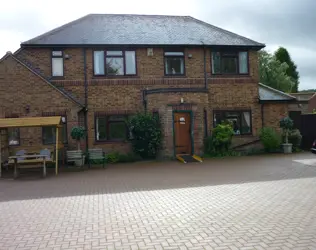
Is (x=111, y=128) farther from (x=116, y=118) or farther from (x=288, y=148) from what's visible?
(x=288, y=148)

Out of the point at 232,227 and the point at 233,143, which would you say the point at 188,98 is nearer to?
the point at 233,143

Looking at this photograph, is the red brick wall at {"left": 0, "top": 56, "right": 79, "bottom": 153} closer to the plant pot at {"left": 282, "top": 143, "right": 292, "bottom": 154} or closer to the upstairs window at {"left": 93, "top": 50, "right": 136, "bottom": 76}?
the upstairs window at {"left": 93, "top": 50, "right": 136, "bottom": 76}

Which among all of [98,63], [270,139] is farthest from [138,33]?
[270,139]

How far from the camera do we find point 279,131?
753 inches

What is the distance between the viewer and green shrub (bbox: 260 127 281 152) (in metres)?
17.8

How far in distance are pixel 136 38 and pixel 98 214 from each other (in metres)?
13.2

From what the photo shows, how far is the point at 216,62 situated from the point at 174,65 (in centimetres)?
243

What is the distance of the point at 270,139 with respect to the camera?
17750mm

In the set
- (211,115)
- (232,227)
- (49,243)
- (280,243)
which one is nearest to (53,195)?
(49,243)

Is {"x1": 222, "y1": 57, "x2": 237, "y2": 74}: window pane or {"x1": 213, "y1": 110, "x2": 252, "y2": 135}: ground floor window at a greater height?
{"x1": 222, "y1": 57, "x2": 237, "y2": 74}: window pane

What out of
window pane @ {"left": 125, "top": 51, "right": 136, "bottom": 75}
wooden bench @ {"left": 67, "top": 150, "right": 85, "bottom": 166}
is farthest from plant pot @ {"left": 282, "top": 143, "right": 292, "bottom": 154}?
wooden bench @ {"left": 67, "top": 150, "right": 85, "bottom": 166}

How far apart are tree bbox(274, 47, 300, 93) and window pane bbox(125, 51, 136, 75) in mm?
43023

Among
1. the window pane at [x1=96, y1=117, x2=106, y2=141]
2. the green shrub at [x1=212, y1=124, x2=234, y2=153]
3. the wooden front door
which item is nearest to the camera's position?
the green shrub at [x1=212, y1=124, x2=234, y2=153]

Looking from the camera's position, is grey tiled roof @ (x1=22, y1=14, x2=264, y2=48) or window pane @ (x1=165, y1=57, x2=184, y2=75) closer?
grey tiled roof @ (x1=22, y1=14, x2=264, y2=48)
